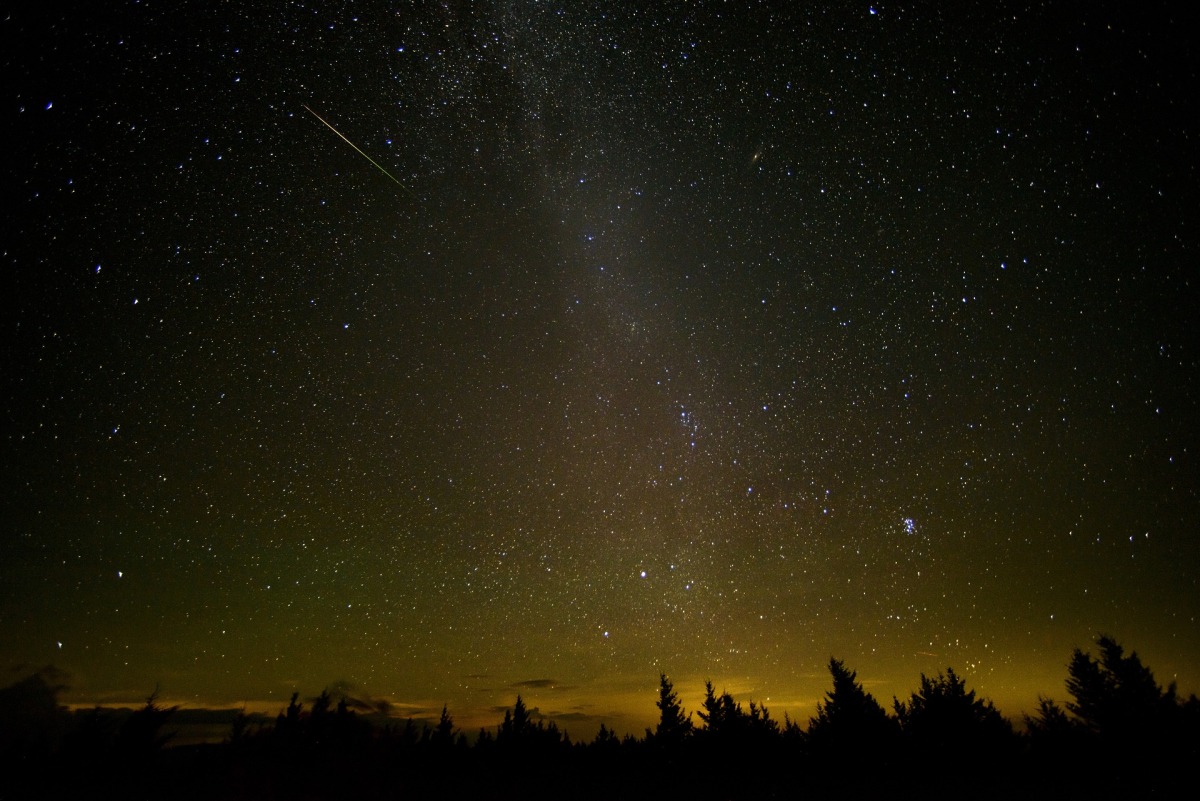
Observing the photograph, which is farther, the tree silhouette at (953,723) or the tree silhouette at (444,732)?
the tree silhouette at (444,732)

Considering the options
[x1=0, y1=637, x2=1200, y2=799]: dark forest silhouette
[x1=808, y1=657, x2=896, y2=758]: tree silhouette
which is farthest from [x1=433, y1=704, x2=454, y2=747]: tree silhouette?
[x1=808, y1=657, x2=896, y2=758]: tree silhouette

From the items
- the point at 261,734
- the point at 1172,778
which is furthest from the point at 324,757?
the point at 1172,778

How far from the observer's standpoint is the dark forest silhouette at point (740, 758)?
16.2 meters

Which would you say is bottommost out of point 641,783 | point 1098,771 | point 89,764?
point 89,764

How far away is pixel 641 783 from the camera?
19203mm

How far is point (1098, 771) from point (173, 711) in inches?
2048

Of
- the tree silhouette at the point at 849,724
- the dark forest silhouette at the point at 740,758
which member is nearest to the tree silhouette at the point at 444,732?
the dark forest silhouette at the point at 740,758

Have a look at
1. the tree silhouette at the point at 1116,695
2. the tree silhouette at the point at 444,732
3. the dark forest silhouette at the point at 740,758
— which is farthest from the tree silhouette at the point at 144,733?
the tree silhouette at the point at 1116,695

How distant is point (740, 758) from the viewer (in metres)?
24.0

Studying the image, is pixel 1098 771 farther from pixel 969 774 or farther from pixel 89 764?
pixel 89 764

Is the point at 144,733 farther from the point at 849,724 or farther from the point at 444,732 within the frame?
the point at 849,724

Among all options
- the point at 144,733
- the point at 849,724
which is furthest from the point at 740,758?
the point at 144,733

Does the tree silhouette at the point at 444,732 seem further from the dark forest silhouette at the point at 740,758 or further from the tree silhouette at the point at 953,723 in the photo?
the tree silhouette at the point at 953,723

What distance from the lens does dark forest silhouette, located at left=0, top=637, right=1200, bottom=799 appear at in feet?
53.1
